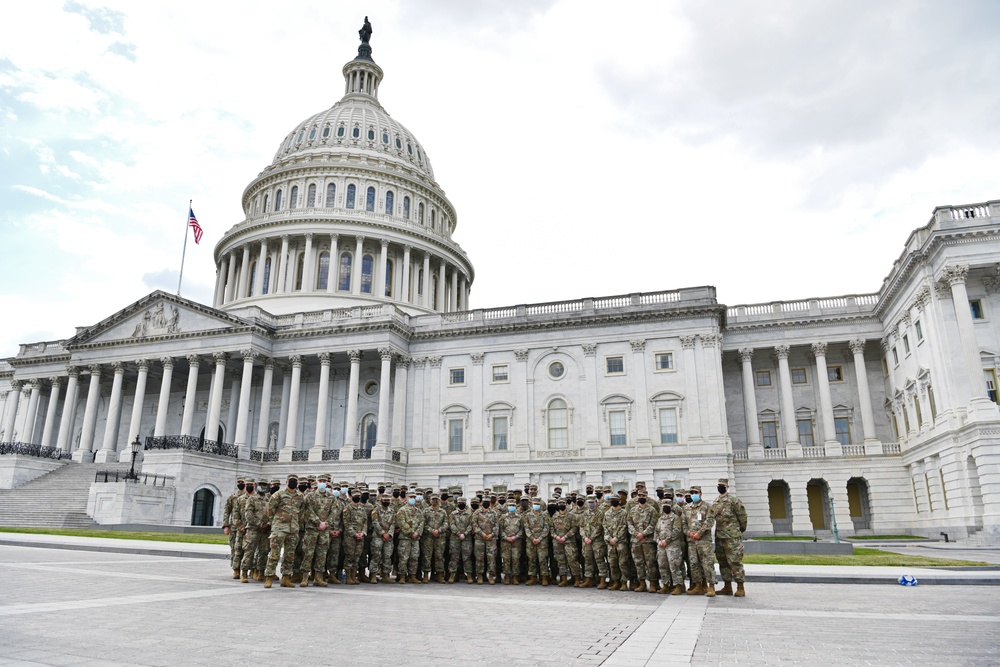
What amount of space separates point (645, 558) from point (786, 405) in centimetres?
3461

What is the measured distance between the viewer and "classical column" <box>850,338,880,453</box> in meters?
44.3

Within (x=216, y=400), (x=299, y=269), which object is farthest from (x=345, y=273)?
(x=216, y=400)

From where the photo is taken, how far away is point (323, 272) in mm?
64625

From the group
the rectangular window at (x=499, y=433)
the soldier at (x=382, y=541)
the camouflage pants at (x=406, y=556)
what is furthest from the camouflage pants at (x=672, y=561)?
the rectangular window at (x=499, y=433)

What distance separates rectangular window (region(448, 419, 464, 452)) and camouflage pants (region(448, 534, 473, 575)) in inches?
1200

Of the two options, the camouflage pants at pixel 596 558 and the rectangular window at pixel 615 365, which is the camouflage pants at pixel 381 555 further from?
the rectangular window at pixel 615 365

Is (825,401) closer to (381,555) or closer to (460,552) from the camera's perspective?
(460,552)

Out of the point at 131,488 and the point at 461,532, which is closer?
the point at 461,532

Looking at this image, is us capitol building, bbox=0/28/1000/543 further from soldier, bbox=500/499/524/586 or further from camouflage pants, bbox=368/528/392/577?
soldier, bbox=500/499/524/586

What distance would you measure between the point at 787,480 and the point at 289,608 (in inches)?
1556

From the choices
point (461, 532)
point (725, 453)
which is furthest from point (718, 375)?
point (461, 532)

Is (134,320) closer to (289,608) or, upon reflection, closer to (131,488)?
(131,488)

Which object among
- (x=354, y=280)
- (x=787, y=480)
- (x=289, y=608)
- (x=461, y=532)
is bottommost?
(x=289, y=608)

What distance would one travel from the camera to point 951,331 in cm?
3475
